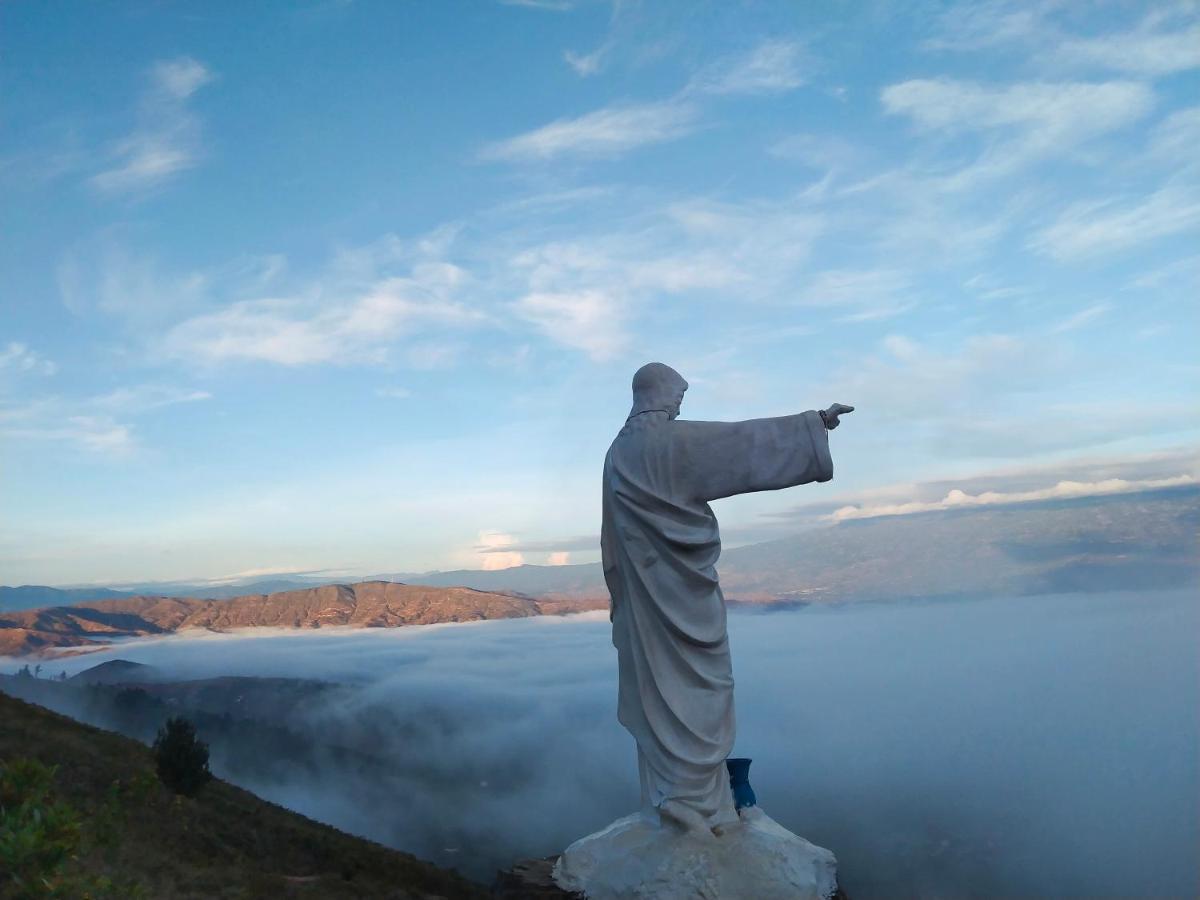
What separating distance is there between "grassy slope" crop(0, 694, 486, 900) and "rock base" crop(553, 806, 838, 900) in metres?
6.15

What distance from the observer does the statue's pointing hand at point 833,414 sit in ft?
22.6

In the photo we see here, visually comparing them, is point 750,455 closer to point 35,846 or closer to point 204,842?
point 35,846

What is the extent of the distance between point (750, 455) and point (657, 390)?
98cm

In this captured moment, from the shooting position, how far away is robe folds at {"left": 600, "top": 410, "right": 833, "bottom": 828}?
6770mm

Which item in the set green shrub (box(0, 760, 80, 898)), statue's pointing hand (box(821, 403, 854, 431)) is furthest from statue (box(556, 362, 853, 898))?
green shrub (box(0, 760, 80, 898))

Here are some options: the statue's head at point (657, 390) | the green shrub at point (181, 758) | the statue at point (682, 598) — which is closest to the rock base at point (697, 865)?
the statue at point (682, 598)

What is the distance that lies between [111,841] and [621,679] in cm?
886

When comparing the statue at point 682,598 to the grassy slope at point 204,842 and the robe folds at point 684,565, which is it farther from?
the grassy slope at point 204,842

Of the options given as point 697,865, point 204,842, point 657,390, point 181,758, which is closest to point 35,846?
point 697,865

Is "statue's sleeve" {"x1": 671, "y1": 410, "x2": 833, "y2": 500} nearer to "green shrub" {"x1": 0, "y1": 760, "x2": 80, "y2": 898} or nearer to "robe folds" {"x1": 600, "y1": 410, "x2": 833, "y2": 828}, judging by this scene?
"robe folds" {"x1": 600, "y1": 410, "x2": 833, "y2": 828}

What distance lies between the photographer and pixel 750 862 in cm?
619

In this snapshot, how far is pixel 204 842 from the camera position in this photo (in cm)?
1353

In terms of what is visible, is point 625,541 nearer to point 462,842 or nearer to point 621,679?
point 621,679

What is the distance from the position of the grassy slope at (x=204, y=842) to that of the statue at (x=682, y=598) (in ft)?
21.1
